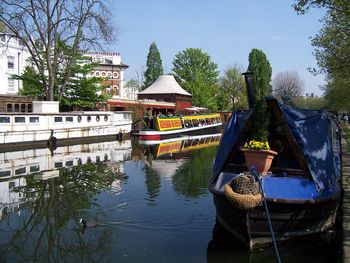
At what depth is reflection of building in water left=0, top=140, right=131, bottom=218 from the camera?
16484mm

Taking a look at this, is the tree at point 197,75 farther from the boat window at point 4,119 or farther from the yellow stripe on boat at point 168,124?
the boat window at point 4,119

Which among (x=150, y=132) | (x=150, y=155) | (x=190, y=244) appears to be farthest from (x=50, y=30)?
(x=190, y=244)

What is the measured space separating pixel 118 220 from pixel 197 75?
246 feet

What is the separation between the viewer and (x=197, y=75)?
8594 centimetres

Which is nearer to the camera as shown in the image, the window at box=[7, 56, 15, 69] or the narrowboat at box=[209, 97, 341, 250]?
the narrowboat at box=[209, 97, 341, 250]

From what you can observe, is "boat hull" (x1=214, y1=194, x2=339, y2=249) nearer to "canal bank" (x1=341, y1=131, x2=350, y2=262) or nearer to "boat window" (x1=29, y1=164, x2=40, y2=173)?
"canal bank" (x1=341, y1=131, x2=350, y2=262)

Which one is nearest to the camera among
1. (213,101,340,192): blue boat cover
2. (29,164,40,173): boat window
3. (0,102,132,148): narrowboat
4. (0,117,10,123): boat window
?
(213,101,340,192): blue boat cover

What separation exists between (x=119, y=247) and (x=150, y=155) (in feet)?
67.5

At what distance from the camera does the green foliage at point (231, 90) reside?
9456 centimetres

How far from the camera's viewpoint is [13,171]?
A: 22000mm

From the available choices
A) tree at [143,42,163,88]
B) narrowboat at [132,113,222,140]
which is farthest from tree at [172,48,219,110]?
narrowboat at [132,113,222,140]

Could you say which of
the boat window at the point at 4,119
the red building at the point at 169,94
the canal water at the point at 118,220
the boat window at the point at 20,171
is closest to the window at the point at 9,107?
the boat window at the point at 4,119

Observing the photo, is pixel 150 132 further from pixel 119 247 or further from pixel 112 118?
pixel 119 247

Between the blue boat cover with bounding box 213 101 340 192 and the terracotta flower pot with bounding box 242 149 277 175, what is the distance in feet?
3.34
